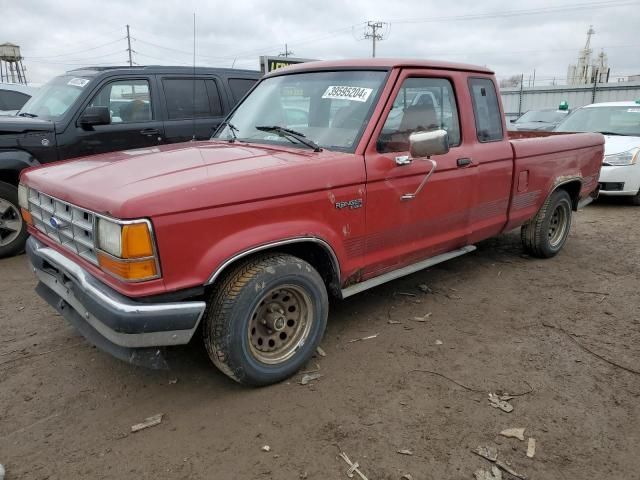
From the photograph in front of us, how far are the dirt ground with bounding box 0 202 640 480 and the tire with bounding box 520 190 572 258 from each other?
1.05m

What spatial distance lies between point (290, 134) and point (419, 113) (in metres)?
1.00

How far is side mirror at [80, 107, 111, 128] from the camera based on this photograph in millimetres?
5359

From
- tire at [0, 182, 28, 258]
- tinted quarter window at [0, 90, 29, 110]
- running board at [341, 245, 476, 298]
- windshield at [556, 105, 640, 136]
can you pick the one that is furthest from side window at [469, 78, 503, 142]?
tinted quarter window at [0, 90, 29, 110]

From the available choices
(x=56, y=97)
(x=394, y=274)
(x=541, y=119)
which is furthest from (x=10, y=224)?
(x=541, y=119)

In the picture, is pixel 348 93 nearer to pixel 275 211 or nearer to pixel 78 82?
pixel 275 211

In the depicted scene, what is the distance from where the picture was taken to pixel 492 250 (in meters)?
5.73

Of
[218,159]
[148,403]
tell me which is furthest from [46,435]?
[218,159]

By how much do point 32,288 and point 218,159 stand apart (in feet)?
8.73

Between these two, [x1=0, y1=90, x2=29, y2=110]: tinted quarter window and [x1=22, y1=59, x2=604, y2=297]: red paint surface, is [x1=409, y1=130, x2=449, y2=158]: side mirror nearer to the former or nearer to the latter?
Answer: [x1=22, y1=59, x2=604, y2=297]: red paint surface

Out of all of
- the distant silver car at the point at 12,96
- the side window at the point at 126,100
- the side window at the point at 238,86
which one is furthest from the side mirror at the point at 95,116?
the distant silver car at the point at 12,96

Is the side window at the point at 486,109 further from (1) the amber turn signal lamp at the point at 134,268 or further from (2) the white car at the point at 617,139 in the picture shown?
(2) the white car at the point at 617,139

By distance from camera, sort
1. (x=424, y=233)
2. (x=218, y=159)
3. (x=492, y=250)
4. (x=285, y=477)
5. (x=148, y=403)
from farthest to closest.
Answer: (x=492, y=250)
(x=424, y=233)
(x=218, y=159)
(x=148, y=403)
(x=285, y=477)

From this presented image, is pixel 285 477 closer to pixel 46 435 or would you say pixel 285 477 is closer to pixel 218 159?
pixel 46 435

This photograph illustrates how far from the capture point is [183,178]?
2.60 meters
